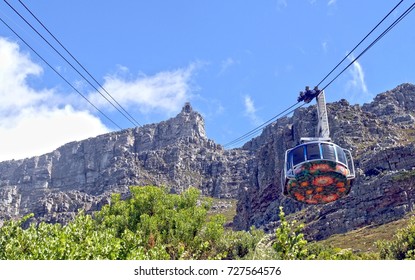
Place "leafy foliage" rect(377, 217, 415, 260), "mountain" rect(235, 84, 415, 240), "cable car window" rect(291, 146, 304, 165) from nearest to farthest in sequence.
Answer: "cable car window" rect(291, 146, 304, 165)
"leafy foliage" rect(377, 217, 415, 260)
"mountain" rect(235, 84, 415, 240)

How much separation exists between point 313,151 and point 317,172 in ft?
2.83

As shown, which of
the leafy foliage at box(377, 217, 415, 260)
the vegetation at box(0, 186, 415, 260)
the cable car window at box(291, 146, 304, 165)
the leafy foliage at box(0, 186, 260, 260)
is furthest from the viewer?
the leafy foliage at box(377, 217, 415, 260)

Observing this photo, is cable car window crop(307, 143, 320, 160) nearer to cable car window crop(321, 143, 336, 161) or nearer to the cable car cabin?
the cable car cabin

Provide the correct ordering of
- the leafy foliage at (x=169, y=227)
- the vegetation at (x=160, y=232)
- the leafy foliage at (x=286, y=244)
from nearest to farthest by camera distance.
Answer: the leafy foliage at (x=286, y=244)
the vegetation at (x=160, y=232)
the leafy foliage at (x=169, y=227)

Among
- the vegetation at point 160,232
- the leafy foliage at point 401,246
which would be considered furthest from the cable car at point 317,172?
the leafy foliage at point 401,246

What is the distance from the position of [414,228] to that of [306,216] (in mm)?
69573

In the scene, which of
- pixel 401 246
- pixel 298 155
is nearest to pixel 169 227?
pixel 298 155

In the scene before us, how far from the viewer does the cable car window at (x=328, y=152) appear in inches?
723

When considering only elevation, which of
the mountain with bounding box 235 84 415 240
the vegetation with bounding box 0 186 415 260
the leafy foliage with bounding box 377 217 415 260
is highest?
the mountain with bounding box 235 84 415 240

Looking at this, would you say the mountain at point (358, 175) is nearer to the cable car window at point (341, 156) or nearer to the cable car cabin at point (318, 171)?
the cable car cabin at point (318, 171)

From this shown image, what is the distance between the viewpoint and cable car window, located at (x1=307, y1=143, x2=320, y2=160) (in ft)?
60.6

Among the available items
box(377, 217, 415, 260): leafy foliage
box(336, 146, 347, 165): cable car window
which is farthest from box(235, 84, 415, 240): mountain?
box(336, 146, 347, 165): cable car window

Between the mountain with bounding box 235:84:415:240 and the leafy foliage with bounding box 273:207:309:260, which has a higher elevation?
the mountain with bounding box 235:84:415:240
